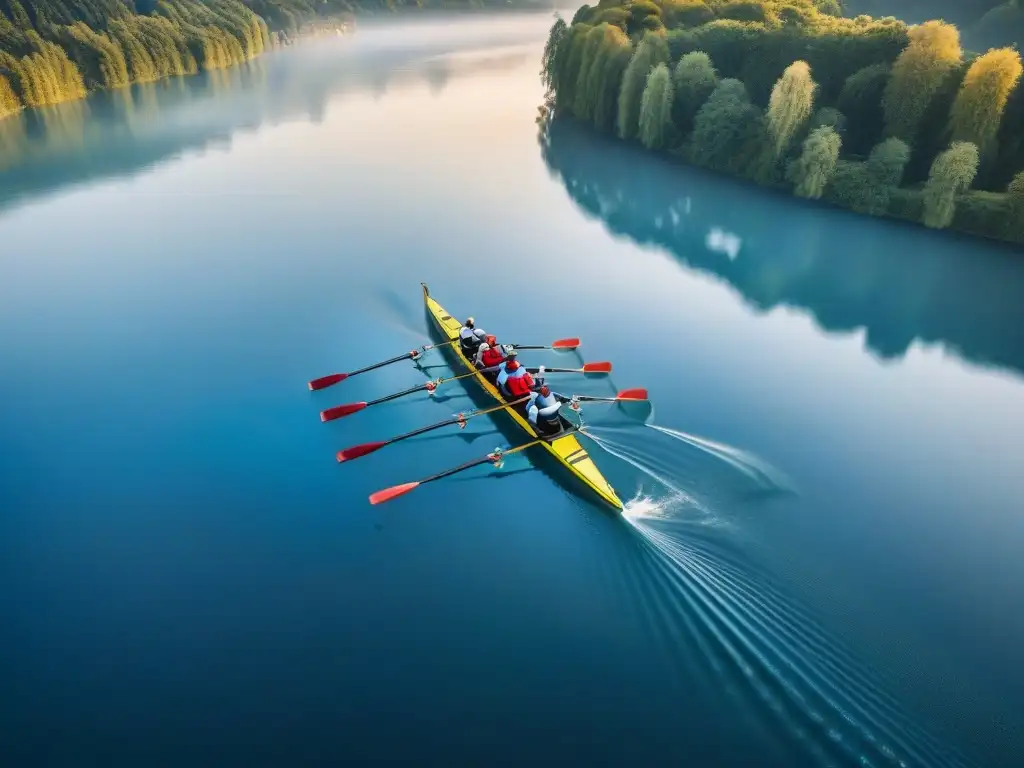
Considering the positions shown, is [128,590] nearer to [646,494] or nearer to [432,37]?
[646,494]

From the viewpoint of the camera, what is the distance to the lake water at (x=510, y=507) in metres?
9.59

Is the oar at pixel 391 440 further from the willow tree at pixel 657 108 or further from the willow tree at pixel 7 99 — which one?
the willow tree at pixel 7 99

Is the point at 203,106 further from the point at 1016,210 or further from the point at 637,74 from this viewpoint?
the point at 1016,210

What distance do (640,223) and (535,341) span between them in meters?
13.2

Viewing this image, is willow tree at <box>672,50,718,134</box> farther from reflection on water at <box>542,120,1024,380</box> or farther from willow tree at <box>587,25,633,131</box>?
willow tree at <box>587,25,633,131</box>

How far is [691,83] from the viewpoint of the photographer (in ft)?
111

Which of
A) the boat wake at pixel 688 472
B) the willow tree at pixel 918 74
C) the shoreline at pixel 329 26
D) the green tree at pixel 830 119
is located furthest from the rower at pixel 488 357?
the shoreline at pixel 329 26

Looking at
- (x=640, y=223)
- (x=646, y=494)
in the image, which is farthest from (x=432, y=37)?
(x=646, y=494)

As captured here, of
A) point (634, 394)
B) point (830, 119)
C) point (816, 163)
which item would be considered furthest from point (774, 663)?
point (830, 119)

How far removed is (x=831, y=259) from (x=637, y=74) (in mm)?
17864

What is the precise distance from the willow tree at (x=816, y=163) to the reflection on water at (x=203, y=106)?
110 ft

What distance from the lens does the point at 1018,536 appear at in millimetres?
12547

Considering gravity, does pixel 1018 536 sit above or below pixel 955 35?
below

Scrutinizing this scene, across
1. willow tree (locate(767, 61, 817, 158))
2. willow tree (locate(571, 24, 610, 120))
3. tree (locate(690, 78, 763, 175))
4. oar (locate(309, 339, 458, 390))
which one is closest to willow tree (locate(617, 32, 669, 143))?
willow tree (locate(571, 24, 610, 120))
